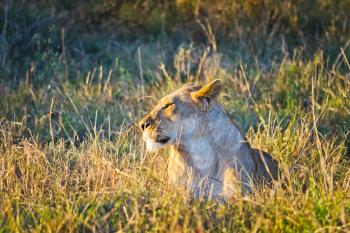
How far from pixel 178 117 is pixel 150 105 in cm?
236

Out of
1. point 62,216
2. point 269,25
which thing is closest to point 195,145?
point 62,216

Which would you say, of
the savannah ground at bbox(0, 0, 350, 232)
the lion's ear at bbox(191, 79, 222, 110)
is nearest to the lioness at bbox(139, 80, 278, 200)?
the lion's ear at bbox(191, 79, 222, 110)

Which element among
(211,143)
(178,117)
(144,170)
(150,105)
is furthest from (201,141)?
(150,105)

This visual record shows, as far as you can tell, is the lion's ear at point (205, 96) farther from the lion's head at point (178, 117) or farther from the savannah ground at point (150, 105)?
the savannah ground at point (150, 105)

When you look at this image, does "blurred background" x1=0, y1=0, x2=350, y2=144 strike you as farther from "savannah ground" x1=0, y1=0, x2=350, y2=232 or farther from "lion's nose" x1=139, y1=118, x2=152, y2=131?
"lion's nose" x1=139, y1=118, x2=152, y2=131

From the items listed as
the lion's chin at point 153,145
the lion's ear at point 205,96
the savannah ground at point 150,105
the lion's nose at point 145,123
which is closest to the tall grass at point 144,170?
the savannah ground at point 150,105

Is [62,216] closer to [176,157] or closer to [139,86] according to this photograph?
[176,157]

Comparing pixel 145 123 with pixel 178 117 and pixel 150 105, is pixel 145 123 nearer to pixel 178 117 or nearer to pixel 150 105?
pixel 178 117

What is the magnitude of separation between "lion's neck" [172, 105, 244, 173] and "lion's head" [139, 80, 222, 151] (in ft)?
0.12

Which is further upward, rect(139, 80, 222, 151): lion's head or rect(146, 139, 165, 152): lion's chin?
rect(139, 80, 222, 151): lion's head

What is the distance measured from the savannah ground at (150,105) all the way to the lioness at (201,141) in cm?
18

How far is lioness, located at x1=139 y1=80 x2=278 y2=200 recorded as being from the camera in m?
5.05

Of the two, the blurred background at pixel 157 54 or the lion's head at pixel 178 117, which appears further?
the blurred background at pixel 157 54

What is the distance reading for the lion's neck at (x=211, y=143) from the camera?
512cm
